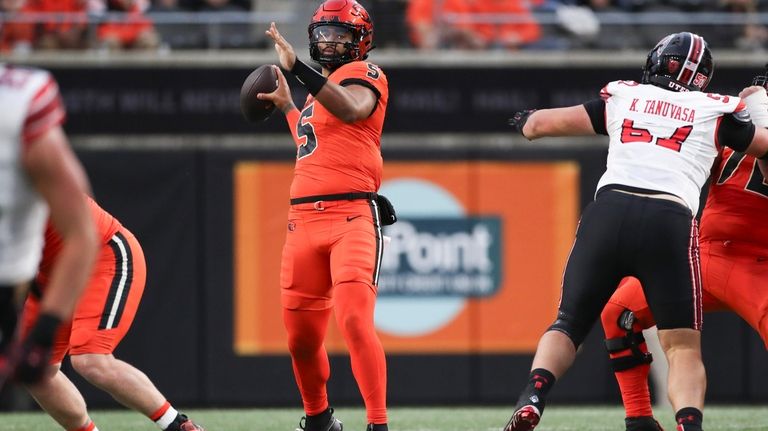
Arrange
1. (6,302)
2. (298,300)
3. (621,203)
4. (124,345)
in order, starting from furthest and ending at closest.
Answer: (124,345)
(298,300)
(621,203)
(6,302)

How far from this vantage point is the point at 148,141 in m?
10.2

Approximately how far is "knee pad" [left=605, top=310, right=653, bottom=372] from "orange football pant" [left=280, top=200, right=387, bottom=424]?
1.02 m

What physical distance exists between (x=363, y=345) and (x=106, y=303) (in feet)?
3.49

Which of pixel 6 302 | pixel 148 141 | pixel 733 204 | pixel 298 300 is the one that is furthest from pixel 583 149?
pixel 6 302

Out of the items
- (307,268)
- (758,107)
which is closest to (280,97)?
(307,268)

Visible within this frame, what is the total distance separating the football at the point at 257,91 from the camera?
5.71 m

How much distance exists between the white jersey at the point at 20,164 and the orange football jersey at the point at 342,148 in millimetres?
2048

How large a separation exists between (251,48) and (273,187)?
1.20m

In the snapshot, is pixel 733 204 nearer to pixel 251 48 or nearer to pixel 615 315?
pixel 615 315

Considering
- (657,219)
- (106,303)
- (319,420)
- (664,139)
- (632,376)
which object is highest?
(664,139)

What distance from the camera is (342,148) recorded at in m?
5.44

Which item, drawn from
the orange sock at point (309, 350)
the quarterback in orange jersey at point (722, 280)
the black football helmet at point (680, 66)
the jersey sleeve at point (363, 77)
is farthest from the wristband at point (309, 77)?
the quarterback in orange jersey at point (722, 280)

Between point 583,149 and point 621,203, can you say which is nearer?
point 621,203

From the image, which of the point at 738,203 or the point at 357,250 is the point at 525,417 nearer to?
the point at 357,250
